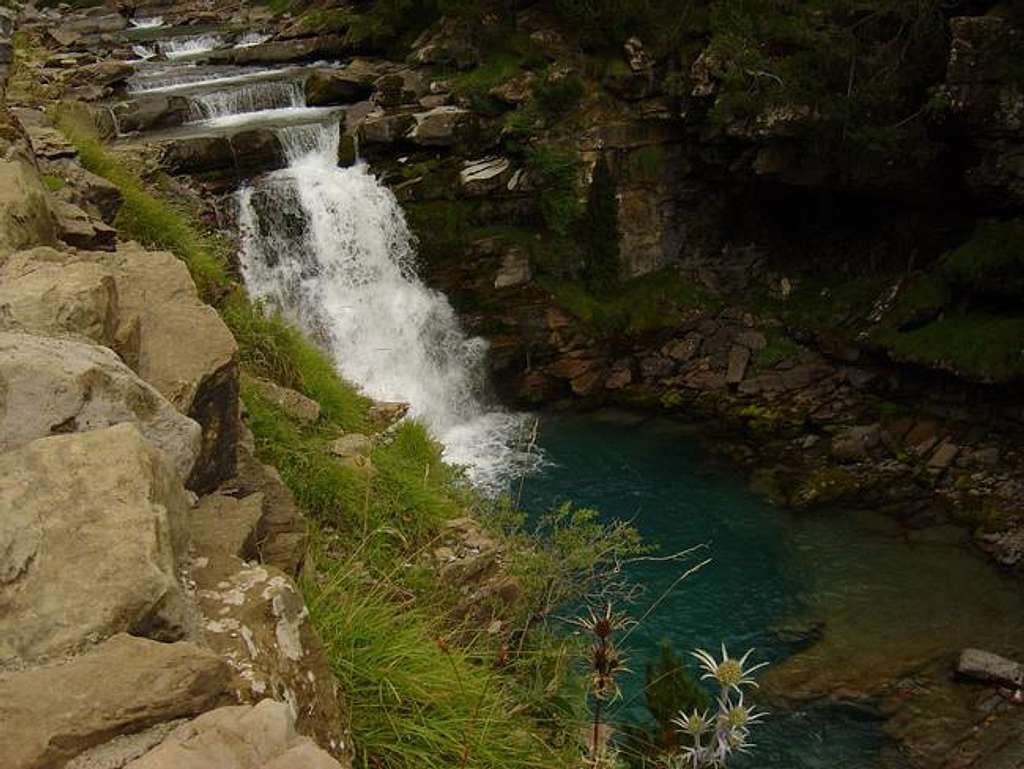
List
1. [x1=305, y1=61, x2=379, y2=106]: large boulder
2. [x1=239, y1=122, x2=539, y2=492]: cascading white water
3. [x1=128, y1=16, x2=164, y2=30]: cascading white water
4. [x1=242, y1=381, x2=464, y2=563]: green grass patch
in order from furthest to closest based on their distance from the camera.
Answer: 1. [x1=128, y1=16, x2=164, y2=30]: cascading white water
2. [x1=305, y1=61, x2=379, y2=106]: large boulder
3. [x1=239, y1=122, x2=539, y2=492]: cascading white water
4. [x1=242, y1=381, x2=464, y2=563]: green grass patch

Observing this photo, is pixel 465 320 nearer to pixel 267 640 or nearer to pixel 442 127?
pixel 442 127

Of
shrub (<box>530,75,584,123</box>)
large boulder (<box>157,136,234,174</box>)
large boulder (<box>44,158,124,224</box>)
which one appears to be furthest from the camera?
shrub (<box>530,75,584,123</box>)

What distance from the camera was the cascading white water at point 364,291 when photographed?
15.9 m

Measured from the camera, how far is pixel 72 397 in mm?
2754

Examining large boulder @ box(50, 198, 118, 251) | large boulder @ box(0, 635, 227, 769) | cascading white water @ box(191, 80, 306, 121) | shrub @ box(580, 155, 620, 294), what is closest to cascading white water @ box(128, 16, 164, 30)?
cascading white water @ box(191, 80, 306, 121)

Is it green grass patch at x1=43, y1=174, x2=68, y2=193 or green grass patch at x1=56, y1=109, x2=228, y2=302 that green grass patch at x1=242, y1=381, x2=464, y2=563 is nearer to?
green grass patch at x1=56, y1=109, x2=228, y2=302

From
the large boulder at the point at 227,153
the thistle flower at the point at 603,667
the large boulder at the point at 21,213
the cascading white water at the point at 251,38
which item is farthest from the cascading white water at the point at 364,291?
the thistle flower at the point at 603,667

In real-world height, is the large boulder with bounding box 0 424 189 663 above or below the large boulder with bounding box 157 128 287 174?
above

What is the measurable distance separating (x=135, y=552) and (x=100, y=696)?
1.44 ft

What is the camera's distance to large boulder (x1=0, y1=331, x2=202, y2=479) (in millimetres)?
2672

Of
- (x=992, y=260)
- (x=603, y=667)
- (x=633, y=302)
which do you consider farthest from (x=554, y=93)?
(x=603, y=667)

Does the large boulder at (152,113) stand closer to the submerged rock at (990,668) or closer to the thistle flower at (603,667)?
the submerged rock at (990,668)

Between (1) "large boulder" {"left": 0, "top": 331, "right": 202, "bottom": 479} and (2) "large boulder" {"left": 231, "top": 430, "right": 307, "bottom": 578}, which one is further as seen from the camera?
(2) "large boulder" {"left": 231, "top": 430, "right": 307, "bottom": 578}

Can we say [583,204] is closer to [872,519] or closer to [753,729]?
[872,519]
